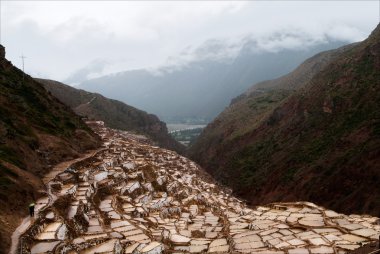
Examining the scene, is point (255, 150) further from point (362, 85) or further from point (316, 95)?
point (362, 85)

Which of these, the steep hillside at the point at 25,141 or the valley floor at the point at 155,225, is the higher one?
the steep hillside at the point at 25,141

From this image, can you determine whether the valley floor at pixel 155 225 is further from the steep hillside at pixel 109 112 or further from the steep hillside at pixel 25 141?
the steep hillside at pixel 109 112

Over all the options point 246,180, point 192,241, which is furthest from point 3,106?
point 246,180

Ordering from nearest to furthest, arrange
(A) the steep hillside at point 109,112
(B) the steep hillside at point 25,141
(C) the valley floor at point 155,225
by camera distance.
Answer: (C) the valley floor at point 155,225
(B) the steep hillside at point 25,141
(A) the steep hillside at point 109,112

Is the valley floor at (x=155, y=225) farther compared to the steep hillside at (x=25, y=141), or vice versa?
the steep hillside at (x=25, y=141)

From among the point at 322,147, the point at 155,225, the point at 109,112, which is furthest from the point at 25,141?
the point at 109,112

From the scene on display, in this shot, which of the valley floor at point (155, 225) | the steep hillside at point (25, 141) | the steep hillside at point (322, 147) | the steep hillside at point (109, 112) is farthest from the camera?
the steep hillside at point (109, 112)

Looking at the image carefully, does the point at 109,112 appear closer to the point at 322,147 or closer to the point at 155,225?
the point at 322,147

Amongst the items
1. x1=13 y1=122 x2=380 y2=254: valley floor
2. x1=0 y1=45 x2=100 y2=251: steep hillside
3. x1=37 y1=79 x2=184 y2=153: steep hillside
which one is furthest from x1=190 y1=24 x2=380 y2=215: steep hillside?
x1=37 y1=79 x2=184 y2=153: steep hillside

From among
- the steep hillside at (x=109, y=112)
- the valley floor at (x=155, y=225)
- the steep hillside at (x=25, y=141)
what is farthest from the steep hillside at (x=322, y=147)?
the steep hillside at (x=109, y=112)
